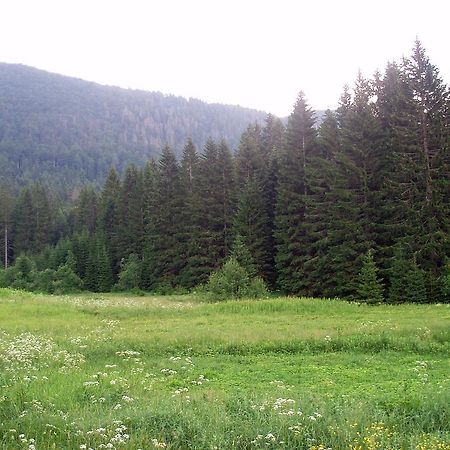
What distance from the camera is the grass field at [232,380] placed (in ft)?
22.3

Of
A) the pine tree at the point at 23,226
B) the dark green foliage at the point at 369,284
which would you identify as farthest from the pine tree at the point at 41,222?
the dark green foliage at the point at 369,284

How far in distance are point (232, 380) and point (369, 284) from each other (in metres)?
23.3

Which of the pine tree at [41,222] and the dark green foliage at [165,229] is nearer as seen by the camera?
the dark green foliage at [165,229]

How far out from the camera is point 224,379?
1259 cm

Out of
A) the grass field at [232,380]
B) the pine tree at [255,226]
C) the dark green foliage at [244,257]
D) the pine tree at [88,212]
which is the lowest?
the grass field at [232,380]

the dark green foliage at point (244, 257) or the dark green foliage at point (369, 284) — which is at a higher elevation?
the dark green foliage at point (244, 257)

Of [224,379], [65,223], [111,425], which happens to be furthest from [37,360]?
[65,223]

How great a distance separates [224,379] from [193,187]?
4451cm

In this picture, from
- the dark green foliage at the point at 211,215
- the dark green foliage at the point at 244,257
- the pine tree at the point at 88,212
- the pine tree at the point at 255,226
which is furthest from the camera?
the pine tree at the point at 88,212

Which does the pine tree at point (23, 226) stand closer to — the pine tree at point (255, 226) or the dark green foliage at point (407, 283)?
the pine tree at point (255, 226)

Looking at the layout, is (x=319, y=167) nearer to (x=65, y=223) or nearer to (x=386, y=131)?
(x=386, y=131)

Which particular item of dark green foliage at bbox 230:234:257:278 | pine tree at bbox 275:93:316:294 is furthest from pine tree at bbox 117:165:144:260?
pine tree at bbox 275:93:316:294

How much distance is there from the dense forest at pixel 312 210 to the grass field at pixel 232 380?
9504 mm

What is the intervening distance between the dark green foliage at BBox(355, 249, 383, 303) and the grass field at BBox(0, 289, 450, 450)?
6.62m
